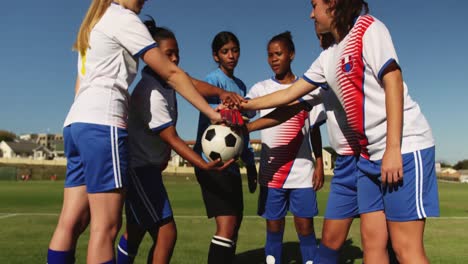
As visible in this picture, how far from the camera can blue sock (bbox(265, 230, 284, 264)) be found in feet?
15.5

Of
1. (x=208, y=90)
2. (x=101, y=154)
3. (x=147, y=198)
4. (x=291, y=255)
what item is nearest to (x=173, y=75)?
(x=101, y=154)

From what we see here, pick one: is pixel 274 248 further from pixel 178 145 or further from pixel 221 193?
pixel 178 145

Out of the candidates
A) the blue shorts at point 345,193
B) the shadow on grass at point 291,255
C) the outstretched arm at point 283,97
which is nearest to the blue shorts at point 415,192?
the blue shorts at point 345,193

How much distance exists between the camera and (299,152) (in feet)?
16.1

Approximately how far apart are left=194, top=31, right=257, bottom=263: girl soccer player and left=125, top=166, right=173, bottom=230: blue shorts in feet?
1.79

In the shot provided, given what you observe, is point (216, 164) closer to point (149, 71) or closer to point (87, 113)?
point (149, 71)

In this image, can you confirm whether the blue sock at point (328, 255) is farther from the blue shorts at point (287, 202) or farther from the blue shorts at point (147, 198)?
the blue shorts at point (287, 202)

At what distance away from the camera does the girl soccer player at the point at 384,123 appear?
95.8 inches

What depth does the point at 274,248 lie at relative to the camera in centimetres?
475

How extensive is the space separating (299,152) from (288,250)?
182 centimetres

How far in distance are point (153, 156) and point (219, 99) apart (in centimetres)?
97

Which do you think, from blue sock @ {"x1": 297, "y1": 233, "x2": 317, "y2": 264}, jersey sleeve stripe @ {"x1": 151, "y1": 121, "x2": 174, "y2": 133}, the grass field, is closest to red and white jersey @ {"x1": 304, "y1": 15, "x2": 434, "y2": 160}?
jersey sleeve stripe @ {"x1": 151, "y1": 121, "x2": 174, "y2": 133}

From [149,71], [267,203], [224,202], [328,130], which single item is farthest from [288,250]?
[149,71]

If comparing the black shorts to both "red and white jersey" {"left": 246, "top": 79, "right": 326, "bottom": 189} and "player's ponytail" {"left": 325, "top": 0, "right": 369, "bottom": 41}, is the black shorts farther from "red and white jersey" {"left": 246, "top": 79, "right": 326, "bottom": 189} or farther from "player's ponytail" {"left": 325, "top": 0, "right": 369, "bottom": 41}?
"player's ponytail" {"left": 325, "top": 0, "right": 369, "bottom": 41}
